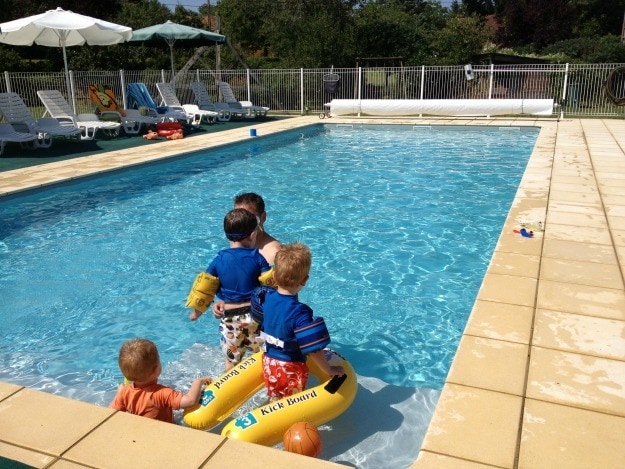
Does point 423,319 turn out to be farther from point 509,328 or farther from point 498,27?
point 498,27

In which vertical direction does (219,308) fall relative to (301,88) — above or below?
below

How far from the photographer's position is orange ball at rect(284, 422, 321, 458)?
2582 mm

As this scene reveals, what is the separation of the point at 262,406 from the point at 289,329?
507 mm

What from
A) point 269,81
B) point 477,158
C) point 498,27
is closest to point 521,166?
point 477,158

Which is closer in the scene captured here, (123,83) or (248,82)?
(123,83)

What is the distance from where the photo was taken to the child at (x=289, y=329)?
262 cm

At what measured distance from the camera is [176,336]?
452 cm

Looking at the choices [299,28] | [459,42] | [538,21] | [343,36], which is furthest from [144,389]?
[538,21]

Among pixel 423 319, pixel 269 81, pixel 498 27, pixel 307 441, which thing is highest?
pixel 498 27

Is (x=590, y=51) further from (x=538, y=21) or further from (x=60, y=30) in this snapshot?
(x=60, y=30)

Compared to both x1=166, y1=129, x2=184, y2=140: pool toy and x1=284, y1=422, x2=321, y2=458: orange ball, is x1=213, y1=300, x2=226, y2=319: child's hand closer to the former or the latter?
x1=284, y1=422, x2=321, y2=458: orange ball

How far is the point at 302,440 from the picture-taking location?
259 cm

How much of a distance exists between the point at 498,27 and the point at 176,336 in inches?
1596

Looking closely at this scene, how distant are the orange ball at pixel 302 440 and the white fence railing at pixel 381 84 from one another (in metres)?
17.7
